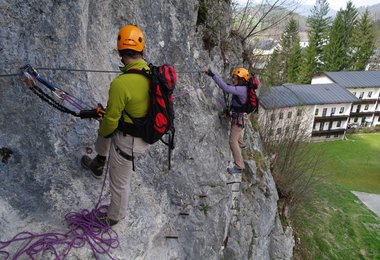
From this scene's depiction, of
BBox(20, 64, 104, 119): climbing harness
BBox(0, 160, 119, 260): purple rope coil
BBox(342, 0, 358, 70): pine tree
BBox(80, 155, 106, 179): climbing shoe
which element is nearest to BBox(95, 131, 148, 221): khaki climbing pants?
BBox(0, 160, 119, 260): purple rope coil

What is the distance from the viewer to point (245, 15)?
511 inches

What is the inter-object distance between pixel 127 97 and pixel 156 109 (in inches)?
14.3

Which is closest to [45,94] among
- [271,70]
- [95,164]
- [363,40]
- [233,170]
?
[95,164]

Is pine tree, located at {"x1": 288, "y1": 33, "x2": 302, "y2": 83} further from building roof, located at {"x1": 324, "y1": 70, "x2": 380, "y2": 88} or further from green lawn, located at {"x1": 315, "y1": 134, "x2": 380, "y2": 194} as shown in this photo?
green lawn, located at {"x1": 315, "y1": 134, "x2": 380, "y2": 194}

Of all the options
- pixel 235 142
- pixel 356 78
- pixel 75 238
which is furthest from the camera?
pixel 356 78

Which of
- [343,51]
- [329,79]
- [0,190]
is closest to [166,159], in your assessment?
[0,190]

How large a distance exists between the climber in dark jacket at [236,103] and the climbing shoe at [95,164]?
3.22 m

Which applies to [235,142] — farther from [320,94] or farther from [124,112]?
[320,94]

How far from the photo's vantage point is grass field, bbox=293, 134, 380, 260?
→ 59.1 feet

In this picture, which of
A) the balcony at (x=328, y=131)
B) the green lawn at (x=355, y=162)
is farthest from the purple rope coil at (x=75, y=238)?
the balcony at (x=328, y=131)

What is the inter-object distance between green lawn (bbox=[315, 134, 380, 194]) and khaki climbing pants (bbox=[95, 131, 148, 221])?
26.3m

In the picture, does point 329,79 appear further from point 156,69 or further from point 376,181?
point 156,69

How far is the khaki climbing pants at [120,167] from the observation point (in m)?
3.93

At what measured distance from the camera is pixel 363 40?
56250 mm
